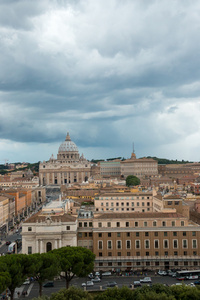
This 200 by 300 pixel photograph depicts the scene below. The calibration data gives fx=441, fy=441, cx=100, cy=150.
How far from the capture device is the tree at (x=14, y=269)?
122 feet

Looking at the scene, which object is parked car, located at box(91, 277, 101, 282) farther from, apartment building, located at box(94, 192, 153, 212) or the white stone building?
apartment building, located at box(94, 192, 153, 212)

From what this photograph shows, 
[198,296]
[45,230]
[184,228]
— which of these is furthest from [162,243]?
[198,296]

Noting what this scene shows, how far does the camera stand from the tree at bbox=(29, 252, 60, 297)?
131 ft

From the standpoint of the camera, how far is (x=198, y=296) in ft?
112

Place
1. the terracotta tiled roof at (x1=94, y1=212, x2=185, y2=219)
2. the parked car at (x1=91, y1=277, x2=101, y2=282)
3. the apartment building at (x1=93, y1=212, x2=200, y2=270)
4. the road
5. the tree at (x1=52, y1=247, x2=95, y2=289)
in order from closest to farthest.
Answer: the tree at (x1=52, y1=247, x2=95, y2=289) → the road → the parked car at (x1=91, y1=277, x2=101, y2=282) → the apartment building at (x1=93, y1=212, x2=200, y2=270) → the terracotta tiled roof at (x1=94, y1=212, x2=185, y2=219)

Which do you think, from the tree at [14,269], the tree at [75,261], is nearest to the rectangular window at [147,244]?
the tree at [75,261]

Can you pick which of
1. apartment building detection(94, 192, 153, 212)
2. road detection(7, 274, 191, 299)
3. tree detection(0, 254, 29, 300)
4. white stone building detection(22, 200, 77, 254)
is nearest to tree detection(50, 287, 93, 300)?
tree detection(0, 254, 29, 300)

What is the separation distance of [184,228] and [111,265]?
9765 millimetres

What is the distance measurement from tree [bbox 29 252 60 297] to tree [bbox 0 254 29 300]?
87 cm

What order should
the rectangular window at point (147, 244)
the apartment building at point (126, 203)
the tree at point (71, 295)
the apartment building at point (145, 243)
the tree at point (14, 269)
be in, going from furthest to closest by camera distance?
the apartment building at point (126, 203) < the rectangular window at point (147, 244) < the apartment building at point (145, 243) < the tree at point (14, 269) < the tree at point (71, 295)

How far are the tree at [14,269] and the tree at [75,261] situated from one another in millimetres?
4314

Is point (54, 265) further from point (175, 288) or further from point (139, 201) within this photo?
point (139, 201)

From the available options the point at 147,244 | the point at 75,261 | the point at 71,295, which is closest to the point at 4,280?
the point at 71,295

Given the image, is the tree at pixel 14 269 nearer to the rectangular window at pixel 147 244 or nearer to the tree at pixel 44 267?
the tree at pixel 44 267
